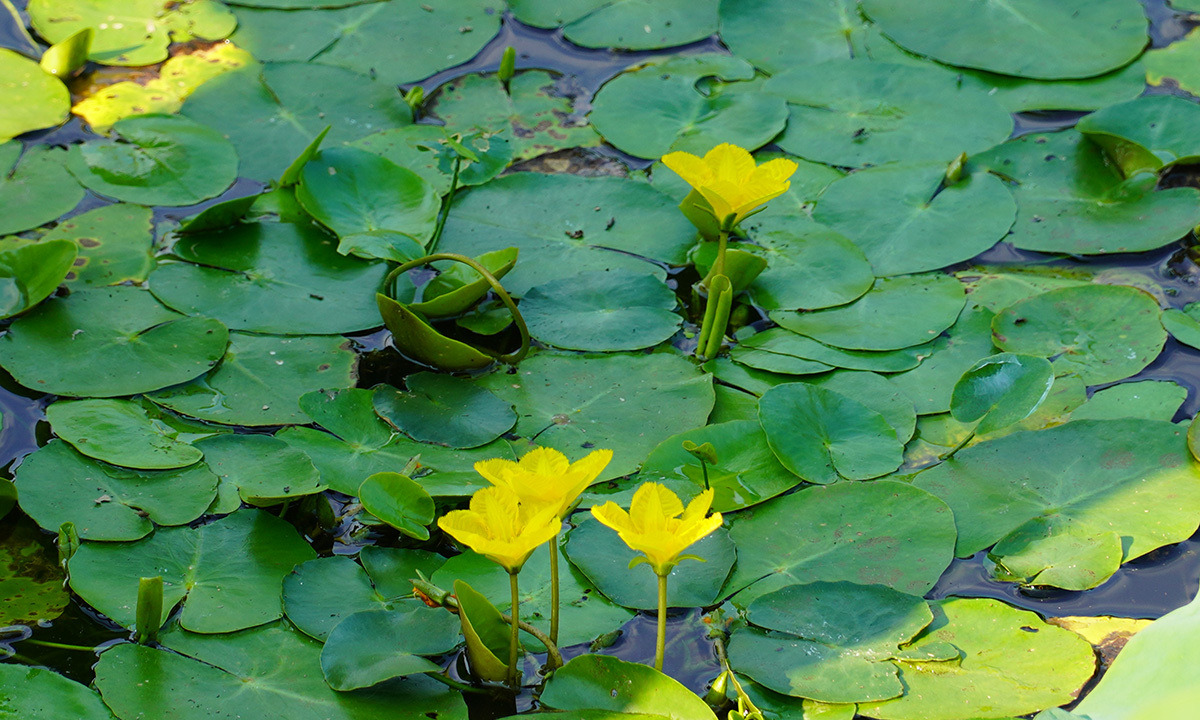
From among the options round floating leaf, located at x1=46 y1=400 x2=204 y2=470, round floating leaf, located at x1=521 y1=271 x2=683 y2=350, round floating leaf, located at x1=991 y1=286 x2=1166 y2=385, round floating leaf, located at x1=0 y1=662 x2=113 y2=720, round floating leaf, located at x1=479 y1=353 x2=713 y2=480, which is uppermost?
round floating leaf, located at x1=991 y1=286 x2=1166 y2=385

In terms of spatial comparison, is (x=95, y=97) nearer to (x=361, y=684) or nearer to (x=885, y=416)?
(x=361, y=684)

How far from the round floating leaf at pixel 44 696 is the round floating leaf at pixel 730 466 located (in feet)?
3.18

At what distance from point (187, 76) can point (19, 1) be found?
0.73 meters

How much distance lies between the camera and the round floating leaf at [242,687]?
1427 millimetres

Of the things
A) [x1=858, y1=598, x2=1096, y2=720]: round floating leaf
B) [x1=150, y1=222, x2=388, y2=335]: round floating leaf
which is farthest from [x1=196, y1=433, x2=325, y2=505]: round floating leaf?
[x1=858, y1=598, x2=1096, y2=720]: round floating leaf

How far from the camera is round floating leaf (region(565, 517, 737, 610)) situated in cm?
159

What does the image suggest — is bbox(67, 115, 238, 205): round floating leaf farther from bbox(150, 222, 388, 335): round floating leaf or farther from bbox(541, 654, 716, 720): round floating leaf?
bbox(541, 654, 716, 720): round floating leaf

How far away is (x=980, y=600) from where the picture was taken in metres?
1.60

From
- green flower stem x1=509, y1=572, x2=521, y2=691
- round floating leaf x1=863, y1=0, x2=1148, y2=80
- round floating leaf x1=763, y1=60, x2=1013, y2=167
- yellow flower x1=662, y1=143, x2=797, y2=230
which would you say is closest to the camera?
green flower stem x1=509, y1=572, x2=521, y2=691

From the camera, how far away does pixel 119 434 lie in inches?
71.3

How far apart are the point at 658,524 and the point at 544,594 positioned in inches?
15.9

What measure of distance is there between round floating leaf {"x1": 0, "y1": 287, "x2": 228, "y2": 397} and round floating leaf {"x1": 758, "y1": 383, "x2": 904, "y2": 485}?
45.7 inches

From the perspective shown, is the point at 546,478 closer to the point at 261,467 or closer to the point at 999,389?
the point at 261,467

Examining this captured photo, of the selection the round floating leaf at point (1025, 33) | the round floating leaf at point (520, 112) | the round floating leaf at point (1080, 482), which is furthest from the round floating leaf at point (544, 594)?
Result: the round floating leaf at point (1025, 33)
